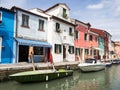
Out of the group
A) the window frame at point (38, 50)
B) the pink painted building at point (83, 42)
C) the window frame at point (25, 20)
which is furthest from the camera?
the pink painted building at point (83, 42)

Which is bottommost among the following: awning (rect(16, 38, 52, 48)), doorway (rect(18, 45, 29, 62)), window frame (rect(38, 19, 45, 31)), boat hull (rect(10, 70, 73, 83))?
boat hull (rect(10, 70, 73, 83))

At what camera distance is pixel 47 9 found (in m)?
31.9

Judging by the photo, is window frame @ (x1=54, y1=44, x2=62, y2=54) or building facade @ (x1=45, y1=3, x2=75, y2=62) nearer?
building facade @ (x1=45, y1=3, x2=75, y2=62)

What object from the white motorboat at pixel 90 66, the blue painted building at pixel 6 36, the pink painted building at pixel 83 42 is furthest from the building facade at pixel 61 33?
the blue painted building at pixel 6 36

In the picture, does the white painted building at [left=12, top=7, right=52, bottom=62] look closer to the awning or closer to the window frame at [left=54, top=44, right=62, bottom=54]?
the awning

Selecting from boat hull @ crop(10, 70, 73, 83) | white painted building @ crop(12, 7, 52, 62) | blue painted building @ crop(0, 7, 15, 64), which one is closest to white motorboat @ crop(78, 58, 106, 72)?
white painted building @ crop(12, 7, 52, 62)

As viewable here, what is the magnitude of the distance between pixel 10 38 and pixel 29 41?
8.91ft

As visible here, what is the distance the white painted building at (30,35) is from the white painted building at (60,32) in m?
0.90

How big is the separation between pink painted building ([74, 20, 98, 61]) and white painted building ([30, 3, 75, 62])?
2.15 meters

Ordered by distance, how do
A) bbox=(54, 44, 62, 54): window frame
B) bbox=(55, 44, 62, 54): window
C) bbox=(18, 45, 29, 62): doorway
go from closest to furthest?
1. bbox=(18, 45, 29, 62): doorway
2. bbox=(54, 44, 62, 54): window frame
3. bbox=(55, 44, 62, 54): window

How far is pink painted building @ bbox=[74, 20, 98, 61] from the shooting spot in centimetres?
3462

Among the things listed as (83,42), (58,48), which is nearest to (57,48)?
(58,48)

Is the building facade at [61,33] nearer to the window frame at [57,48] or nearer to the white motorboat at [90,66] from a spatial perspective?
the window frame at [57,48]

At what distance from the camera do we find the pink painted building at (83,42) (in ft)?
114
